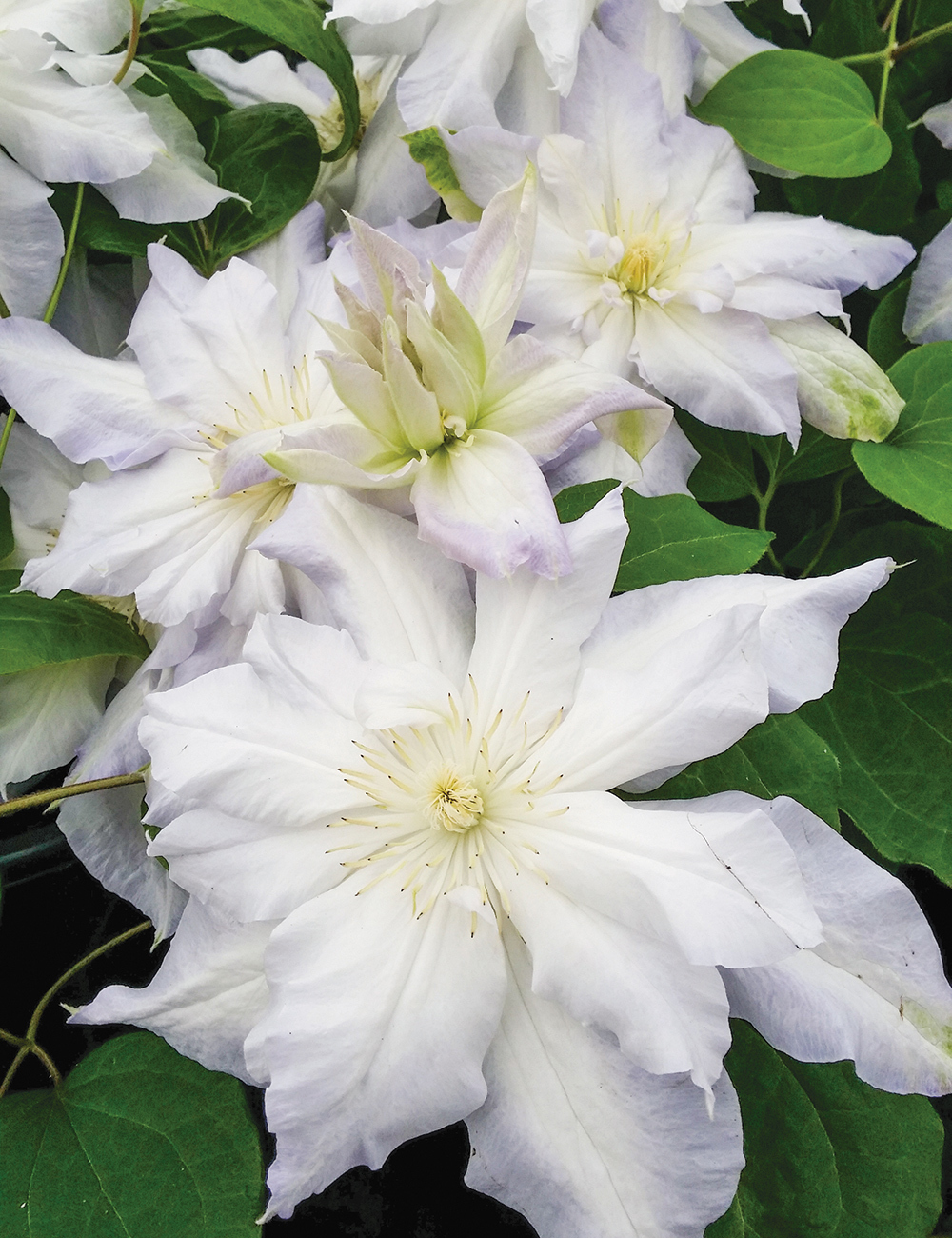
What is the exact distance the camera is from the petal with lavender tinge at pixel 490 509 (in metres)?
0.40

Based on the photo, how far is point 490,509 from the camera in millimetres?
414

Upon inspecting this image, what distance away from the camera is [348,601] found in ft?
1.42

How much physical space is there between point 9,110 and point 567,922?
48cm

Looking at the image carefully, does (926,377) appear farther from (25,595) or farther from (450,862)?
A: (25,595)

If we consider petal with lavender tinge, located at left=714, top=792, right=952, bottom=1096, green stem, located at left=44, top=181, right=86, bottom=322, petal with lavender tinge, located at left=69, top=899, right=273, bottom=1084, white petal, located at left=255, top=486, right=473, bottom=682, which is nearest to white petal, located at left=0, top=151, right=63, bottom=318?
green stem, located at left=44, top=181, right=86, bottom=322

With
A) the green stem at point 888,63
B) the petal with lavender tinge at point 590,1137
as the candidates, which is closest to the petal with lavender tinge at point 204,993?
the petal with lavender tinge at point 590,1137

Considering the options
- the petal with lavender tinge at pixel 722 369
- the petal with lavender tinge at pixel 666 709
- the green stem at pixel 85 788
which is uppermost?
the petal with lavender tinge at pixel 722 369

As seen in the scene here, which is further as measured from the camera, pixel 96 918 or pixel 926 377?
pixel 96 918

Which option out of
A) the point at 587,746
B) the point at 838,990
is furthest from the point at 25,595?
the point at 838,990

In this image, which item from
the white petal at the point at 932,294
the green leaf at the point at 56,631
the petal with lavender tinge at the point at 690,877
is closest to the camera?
the petal with lavender tinge at the point at 690,877

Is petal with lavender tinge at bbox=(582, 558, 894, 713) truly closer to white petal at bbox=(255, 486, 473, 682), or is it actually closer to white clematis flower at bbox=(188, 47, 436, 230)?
white petal at bbox=(255, 486, 473, 682)

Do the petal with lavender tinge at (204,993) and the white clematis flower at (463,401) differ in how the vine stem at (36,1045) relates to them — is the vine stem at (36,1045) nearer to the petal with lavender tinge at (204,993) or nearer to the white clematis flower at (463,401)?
the petal with lavender tinge at (204,993)

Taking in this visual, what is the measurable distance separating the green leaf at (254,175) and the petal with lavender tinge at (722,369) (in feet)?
0.72

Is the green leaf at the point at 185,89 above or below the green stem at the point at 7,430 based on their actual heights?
above
